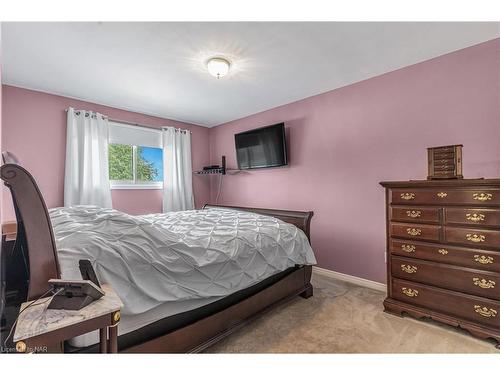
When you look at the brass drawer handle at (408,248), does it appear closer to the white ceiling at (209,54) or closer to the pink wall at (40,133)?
the white ceiling at (209,54)

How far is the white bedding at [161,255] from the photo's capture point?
121cm

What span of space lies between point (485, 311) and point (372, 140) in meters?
1.76

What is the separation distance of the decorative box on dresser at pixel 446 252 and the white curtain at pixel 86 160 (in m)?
3.51

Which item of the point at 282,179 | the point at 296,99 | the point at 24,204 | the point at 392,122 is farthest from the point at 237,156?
the point at 24,204

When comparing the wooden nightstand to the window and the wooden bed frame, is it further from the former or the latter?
the window

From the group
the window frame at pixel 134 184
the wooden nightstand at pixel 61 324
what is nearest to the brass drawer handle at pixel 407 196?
the wooden nightstand at pixel 61 324

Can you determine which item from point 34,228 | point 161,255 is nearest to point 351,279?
point 161,255

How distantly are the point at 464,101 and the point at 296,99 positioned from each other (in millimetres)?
1815

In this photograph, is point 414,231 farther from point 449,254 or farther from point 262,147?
point 262,147

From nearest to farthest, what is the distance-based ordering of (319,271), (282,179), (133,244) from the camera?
1. (133,244)
2. (319,271)
3. (282,179)

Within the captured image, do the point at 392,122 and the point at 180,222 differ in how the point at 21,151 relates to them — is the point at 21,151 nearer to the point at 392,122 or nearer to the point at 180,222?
the point at 180,222

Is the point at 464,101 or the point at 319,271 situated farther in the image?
the point at 319,271

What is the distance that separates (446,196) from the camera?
1.85 meters
